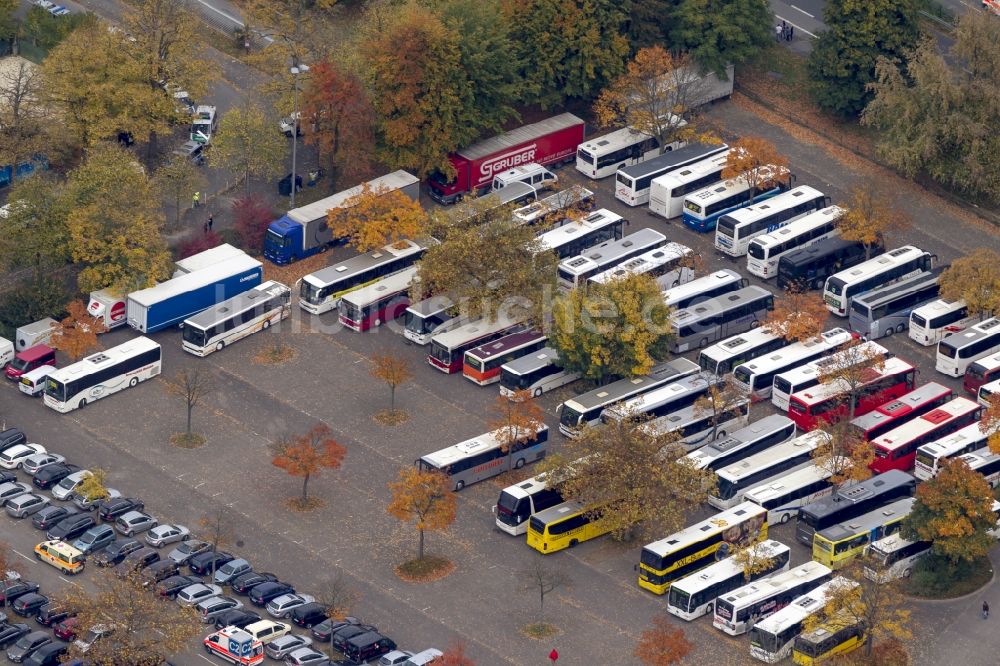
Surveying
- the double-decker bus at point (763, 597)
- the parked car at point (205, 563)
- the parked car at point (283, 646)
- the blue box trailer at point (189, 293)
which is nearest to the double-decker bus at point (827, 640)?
the double-decker bus at point (763, 597)

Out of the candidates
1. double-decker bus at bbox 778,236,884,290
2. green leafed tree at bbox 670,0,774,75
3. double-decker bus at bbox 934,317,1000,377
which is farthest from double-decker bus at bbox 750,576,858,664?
green leafed tree at bbox 670,0,774,75

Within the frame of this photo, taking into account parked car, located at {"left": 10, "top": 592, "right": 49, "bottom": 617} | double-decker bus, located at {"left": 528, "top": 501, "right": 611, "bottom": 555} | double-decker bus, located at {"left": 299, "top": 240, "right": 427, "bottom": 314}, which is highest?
double-decker bus, located at {"left": 299, "top": 240, "right": 427, "bottom": 314}

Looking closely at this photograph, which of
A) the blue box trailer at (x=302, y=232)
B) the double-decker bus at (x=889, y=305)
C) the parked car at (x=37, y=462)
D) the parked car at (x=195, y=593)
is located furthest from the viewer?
the blue box trailer at (x=302, y=232)

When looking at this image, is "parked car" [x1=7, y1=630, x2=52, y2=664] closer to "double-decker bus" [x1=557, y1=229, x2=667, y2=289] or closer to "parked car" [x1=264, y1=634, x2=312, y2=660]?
"parked car" [x1=264, y1=634, x2=312, y2=660]

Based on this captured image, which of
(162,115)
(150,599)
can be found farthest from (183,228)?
(150,599)

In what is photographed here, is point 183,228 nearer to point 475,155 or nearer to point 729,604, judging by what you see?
point 475,155

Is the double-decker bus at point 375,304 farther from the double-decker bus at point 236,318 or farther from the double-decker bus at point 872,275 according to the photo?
the double-decker bus at point 872,275
